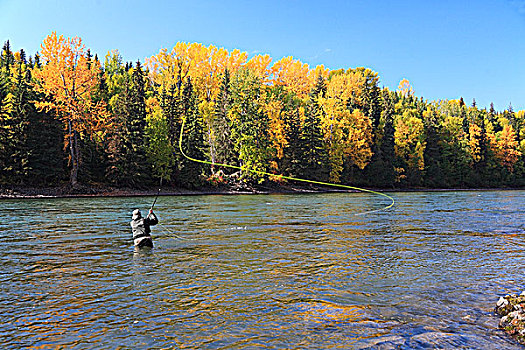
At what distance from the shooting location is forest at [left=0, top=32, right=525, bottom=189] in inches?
1703

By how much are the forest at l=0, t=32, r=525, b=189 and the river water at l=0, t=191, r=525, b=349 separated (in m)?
31.1

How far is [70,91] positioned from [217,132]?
21599 millimetres

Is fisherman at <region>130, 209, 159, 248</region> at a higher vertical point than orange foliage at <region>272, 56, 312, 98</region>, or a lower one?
lower

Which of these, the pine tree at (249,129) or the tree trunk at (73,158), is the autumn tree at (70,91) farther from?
the pine tree at (249,129)

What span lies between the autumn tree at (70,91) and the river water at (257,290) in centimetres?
3053

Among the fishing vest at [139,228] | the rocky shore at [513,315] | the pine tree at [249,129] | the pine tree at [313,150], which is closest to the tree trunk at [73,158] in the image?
the pine tree at [249,129]

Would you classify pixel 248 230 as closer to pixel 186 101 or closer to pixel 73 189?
pixel 73 189

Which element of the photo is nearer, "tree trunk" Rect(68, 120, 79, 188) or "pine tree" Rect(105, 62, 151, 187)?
"tree trunk" Rect(68, 120, 79, 188)

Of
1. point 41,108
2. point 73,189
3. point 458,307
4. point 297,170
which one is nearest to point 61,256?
point 458,307

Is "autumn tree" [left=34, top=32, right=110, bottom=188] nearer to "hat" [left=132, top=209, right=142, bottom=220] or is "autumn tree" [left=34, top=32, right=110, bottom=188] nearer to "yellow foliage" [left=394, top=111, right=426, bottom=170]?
"hat" [left=132, top=209, right=142, bottom=220]

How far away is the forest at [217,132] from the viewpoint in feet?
142

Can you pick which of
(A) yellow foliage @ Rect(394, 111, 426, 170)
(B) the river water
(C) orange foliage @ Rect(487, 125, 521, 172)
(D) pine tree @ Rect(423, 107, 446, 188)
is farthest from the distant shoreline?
(C) orange foliage @ Rect(487, 125, 521, 172)

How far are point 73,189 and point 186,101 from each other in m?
22.3

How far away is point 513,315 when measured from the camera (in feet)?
20.6
